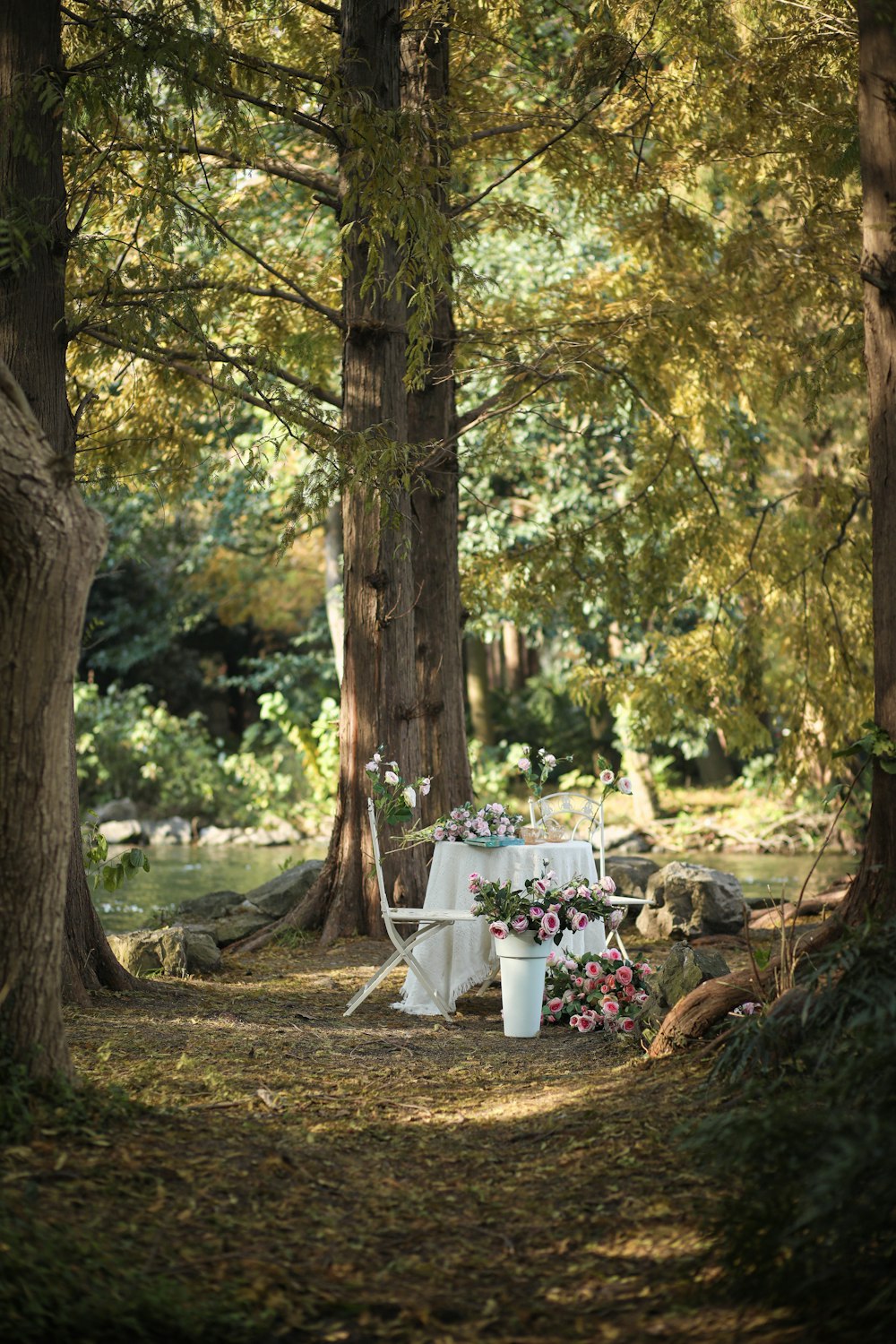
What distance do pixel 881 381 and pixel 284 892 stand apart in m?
5.88

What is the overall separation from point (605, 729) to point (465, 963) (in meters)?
14.2

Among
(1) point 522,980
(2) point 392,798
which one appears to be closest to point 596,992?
(1) point 522,980

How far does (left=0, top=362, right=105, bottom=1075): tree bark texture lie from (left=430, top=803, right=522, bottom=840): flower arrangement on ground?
3.07 metres

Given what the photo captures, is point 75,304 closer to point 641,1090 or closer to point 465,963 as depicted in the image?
point 465,963

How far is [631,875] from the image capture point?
34.8 feet

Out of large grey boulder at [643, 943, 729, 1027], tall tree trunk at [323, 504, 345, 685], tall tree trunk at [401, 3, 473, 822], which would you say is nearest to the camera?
large grey boulder at [643, 943, 729, 1027]

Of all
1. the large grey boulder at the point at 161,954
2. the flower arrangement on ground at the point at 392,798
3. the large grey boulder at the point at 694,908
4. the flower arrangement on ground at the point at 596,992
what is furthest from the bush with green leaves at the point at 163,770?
the flower arrangement on ground at the point at 596,992

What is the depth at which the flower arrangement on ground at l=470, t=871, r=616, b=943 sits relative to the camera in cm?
584

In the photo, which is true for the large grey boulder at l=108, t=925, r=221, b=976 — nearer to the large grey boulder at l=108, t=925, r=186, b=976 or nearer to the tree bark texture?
the large grey boulder at l=108, t=925, r=186, b=976

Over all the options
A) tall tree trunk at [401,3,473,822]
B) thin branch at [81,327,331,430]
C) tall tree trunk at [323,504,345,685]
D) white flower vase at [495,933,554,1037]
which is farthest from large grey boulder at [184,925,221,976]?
tall tree trunk at [323,504,345,685]

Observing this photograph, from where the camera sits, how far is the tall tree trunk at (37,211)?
5648mm

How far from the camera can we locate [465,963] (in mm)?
6664

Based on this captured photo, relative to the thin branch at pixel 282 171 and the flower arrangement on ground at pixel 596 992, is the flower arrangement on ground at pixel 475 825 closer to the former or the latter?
the flower arrangement on ground at pixel 596 992

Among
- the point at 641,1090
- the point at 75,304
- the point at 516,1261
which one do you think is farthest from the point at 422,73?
the point at 516,1261
